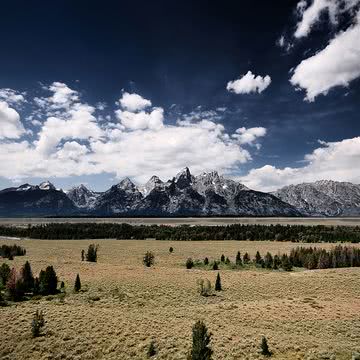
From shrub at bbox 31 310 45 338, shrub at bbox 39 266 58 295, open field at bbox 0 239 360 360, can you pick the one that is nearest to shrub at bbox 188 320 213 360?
open field at bbox 0 239 360 360

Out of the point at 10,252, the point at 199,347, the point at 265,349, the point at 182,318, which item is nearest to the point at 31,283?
the point at 182,318

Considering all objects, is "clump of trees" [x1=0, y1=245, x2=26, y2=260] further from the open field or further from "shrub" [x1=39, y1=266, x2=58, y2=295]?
"shrub" [x1=39, y1=266, x2=58, y2=295]

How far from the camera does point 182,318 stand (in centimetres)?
4091

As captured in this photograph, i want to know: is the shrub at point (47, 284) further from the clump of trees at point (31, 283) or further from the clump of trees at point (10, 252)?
the clump of trees at point (10, 252)

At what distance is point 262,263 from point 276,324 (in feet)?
167

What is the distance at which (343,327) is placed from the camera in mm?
38500

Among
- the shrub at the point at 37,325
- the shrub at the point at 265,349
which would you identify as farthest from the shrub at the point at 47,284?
the shrub at the point at 265,349

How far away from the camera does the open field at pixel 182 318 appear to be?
1247 inches

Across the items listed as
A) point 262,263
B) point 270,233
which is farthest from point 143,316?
point 270,233

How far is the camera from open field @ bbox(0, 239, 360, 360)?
3167 cm

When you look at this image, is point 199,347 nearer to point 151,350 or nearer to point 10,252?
point 151,350

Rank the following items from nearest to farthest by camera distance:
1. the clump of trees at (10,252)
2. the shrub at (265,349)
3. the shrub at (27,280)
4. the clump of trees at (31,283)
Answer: the shrub at (265,349) < the clump of trees at (31,283) < the shrub at (27,280) < the clump of trees at (10,252)

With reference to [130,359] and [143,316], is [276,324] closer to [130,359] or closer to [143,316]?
[143,316]

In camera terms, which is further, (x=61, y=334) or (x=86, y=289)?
(x=86, y=289)
